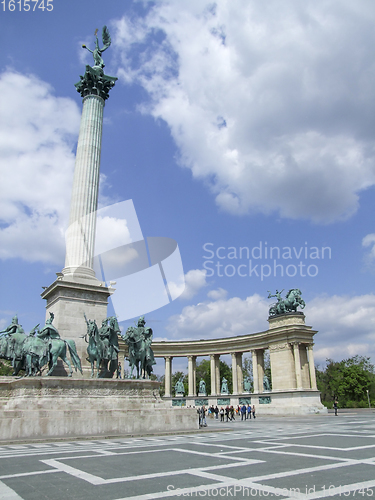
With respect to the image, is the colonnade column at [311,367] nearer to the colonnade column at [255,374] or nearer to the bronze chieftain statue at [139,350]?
the colonnade column at [255,374]

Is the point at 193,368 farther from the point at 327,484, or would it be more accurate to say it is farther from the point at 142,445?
the point at 327,484

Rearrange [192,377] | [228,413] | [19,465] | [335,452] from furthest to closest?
[192,377], [228,413], [335,452], [19,465]

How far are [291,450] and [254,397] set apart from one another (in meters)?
54.9

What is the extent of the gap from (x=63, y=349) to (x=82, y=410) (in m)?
4.23

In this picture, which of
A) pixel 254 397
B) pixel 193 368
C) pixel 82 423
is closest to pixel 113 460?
pixel 82 423

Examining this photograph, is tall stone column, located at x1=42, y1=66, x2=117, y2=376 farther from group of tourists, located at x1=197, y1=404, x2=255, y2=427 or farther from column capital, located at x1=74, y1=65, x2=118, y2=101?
group of tourists, located at x1=197, y1=404, x2=255, y2=427

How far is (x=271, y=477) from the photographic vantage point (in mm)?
9859

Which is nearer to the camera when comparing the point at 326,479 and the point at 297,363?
the point at 326,479

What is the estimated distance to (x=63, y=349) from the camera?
25.4 meters

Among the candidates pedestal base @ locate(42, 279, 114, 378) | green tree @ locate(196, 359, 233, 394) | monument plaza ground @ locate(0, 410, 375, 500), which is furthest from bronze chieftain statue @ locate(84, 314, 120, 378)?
green tree @ locate(196, 359, 233, 394)

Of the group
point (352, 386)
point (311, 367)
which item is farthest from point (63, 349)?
point (352, 386)

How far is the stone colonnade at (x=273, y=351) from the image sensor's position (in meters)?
64.9

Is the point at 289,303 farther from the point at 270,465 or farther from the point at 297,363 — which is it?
the point at 270,465

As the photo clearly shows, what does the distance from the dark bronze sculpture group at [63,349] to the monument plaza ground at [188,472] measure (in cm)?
826
